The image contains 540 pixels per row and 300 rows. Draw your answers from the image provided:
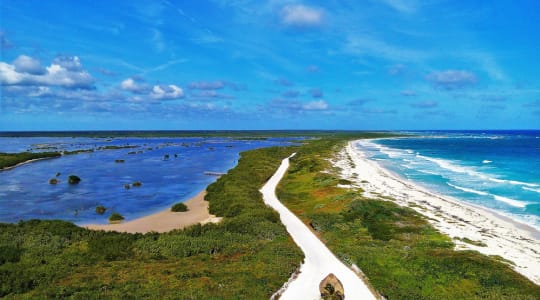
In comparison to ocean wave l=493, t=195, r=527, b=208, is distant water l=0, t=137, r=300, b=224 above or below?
below

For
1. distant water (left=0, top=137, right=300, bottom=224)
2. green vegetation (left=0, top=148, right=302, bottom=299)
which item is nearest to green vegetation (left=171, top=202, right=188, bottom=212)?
distant water (left=0, top=137, right=300, bottom=224)

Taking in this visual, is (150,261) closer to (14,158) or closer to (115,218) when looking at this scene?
Answer: (115,218)

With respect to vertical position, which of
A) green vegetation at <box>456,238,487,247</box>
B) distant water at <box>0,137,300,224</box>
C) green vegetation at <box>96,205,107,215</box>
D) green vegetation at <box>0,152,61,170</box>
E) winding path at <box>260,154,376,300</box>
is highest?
winding path at <box>260,154,376,300</box>

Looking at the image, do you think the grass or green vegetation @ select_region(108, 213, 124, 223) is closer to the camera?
green vegetation @ select_region(108, 213, 124, 223)

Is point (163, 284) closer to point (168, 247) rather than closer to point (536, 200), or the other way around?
point (168, 247)

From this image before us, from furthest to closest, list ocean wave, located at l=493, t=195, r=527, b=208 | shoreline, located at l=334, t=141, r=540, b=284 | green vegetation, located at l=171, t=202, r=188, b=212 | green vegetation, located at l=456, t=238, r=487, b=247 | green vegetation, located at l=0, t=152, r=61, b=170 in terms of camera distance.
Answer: green vegetation, located at l=0, t=152, r=61, b=170
ocean wave, located at l=493, t=195, r=527, b=208
green vegetation, located at l=171, t=202, r=188, b=212
green vegetation, located at l=456, t=238, r=487, b=247
shoreline, located at l=334, t=141, r=540, b=284

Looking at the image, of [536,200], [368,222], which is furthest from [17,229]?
[536,200]

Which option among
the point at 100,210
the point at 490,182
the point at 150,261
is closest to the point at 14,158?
the point at 100,210

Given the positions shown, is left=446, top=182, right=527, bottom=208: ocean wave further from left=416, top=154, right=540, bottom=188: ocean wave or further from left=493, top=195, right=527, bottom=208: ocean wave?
left=416, top=154, right=540, bottom=188: ocean wave
